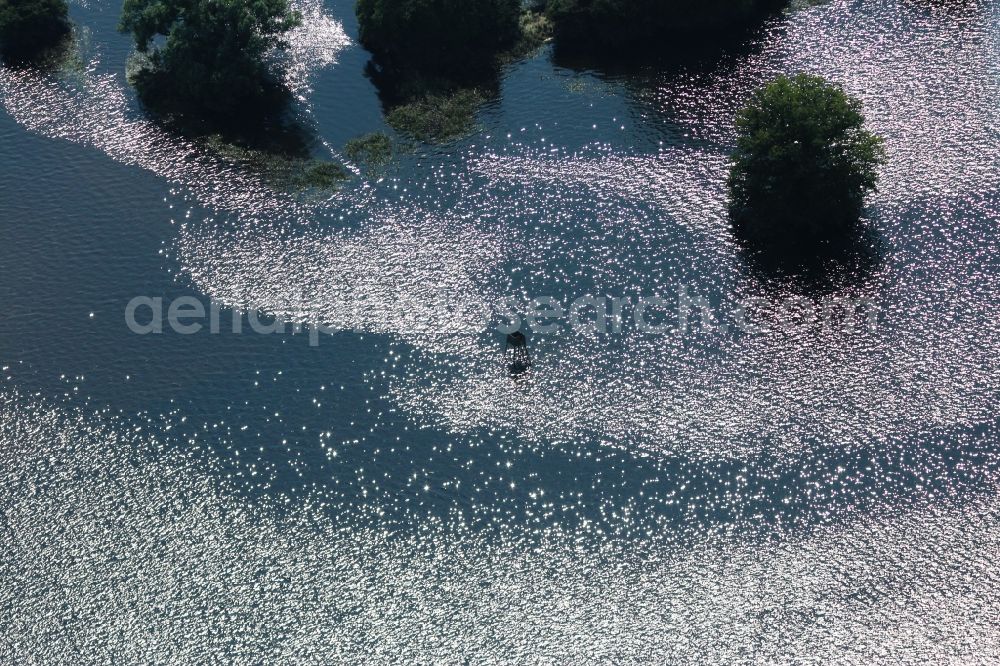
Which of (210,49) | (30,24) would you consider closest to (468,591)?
(210,49)

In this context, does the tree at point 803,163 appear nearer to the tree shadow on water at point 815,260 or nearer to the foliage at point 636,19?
the tree shadow on water at point 815,260

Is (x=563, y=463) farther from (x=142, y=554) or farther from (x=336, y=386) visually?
(x=142, y=554)

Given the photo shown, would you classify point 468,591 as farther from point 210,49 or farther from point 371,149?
point 210,49

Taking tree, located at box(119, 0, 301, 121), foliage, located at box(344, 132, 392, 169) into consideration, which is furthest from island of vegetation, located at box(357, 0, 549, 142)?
tree, located at box(119, 0, 301, 121)

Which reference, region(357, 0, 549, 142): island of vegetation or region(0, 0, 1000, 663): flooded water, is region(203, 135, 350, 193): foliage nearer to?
region(0, 0, 1000, 663): flooded water

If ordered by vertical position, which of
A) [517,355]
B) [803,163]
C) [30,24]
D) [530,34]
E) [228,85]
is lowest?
[517,355]

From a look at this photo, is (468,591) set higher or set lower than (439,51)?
lower

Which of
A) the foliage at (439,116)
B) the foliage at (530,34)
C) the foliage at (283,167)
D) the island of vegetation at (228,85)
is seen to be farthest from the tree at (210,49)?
the foliage at (530,34)

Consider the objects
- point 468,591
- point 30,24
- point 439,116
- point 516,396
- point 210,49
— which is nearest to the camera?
point 468,591
